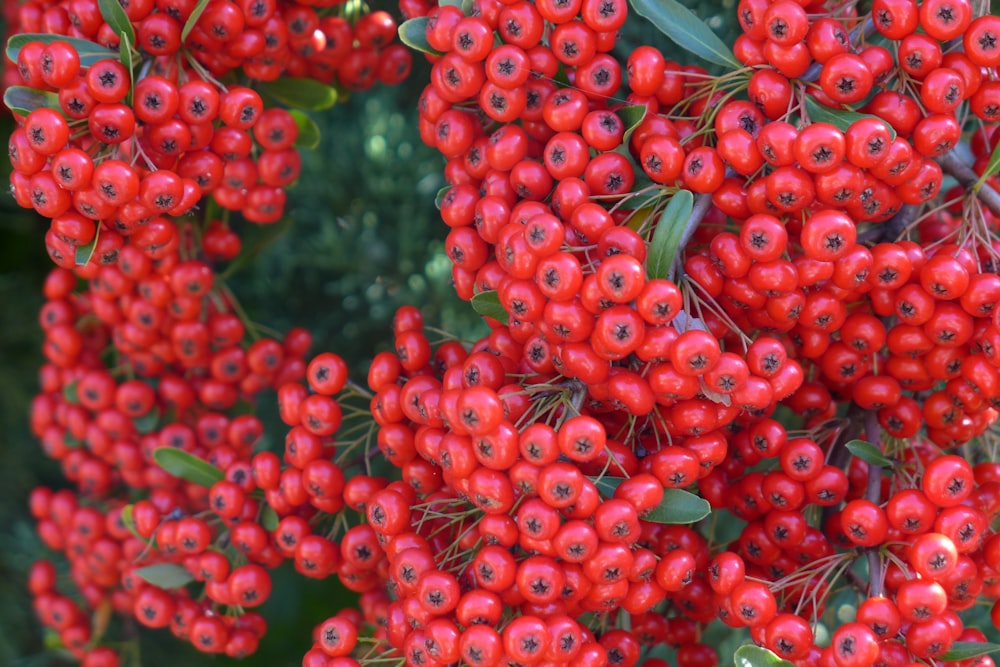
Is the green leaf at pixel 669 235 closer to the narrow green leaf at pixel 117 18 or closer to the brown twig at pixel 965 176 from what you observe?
the brown twig at pixel 965 176

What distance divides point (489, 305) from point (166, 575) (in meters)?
0.88

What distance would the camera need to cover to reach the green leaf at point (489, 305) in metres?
1.38

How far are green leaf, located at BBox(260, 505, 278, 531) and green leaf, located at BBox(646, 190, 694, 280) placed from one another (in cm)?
87

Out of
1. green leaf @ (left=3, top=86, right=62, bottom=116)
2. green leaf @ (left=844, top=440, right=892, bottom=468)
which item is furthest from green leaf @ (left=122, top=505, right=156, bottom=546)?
green leaf @ (left=844, top=440, right=892, bottom=468)

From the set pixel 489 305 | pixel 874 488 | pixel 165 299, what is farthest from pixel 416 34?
pixel 874 488

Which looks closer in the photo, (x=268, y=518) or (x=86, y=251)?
(x=86, y=251)

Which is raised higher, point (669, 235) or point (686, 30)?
point (686, 30)

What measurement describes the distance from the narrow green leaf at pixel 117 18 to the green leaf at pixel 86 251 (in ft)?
0.99

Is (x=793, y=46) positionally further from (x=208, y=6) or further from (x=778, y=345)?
(x=208, y=6)

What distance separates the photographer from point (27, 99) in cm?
147

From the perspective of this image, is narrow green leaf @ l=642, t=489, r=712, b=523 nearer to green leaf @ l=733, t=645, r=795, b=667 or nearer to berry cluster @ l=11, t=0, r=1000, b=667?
berry cluster @ l=11, t=0, r=1000, b=667

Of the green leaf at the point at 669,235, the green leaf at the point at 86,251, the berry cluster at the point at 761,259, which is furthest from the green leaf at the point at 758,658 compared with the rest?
the green leaf at the point at 86,251

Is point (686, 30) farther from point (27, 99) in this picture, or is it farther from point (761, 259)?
point (27, 99)

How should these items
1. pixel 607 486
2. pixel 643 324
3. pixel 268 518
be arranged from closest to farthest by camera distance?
pixel 643 324 → pixel 607 486 → pixel 268 518
